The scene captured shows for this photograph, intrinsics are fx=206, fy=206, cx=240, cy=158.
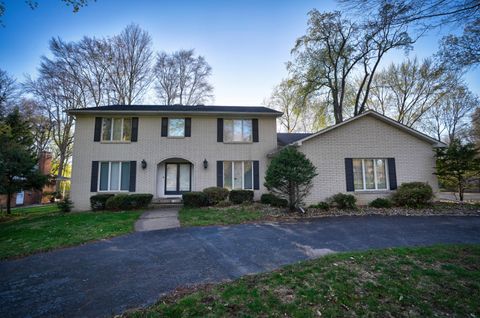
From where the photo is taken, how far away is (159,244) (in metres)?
5.69

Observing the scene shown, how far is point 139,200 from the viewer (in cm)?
1116

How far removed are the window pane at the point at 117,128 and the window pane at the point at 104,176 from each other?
174 centimetres

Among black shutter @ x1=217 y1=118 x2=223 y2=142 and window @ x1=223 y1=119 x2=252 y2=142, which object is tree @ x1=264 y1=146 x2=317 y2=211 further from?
black shutter @ x1=217 y1=118 x2=223 y2=142

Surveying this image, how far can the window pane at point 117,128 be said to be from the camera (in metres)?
12.8

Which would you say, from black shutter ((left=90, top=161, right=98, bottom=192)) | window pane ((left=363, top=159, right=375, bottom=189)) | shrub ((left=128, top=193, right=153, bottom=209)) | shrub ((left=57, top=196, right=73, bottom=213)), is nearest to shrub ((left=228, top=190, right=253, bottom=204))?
shrub ((left=128, top=193, right=153, bottom=209))

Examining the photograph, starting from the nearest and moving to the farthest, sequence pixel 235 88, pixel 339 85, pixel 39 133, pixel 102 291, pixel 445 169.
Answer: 1. pixel 102 291
2. pixel 445 169
3. pixel 235 88
4. pixel 339 85
5. pixel 39 133

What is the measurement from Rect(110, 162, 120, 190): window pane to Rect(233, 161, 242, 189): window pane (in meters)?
6.95

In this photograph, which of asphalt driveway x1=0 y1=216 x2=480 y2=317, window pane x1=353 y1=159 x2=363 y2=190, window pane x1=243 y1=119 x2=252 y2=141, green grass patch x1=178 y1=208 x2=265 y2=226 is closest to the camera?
asphalt driveway x1=0 y1=216 x2=480 y2=317

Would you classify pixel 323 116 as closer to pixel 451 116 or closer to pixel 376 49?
pixel 376 49

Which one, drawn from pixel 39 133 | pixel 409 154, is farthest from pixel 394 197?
pixel 39 133

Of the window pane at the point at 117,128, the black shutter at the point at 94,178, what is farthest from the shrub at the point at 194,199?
the window pane at the point at 117,128

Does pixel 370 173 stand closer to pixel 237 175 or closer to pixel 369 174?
pixel 369 174

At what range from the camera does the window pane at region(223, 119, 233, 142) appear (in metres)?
13.1

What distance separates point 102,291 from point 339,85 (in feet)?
73.2
